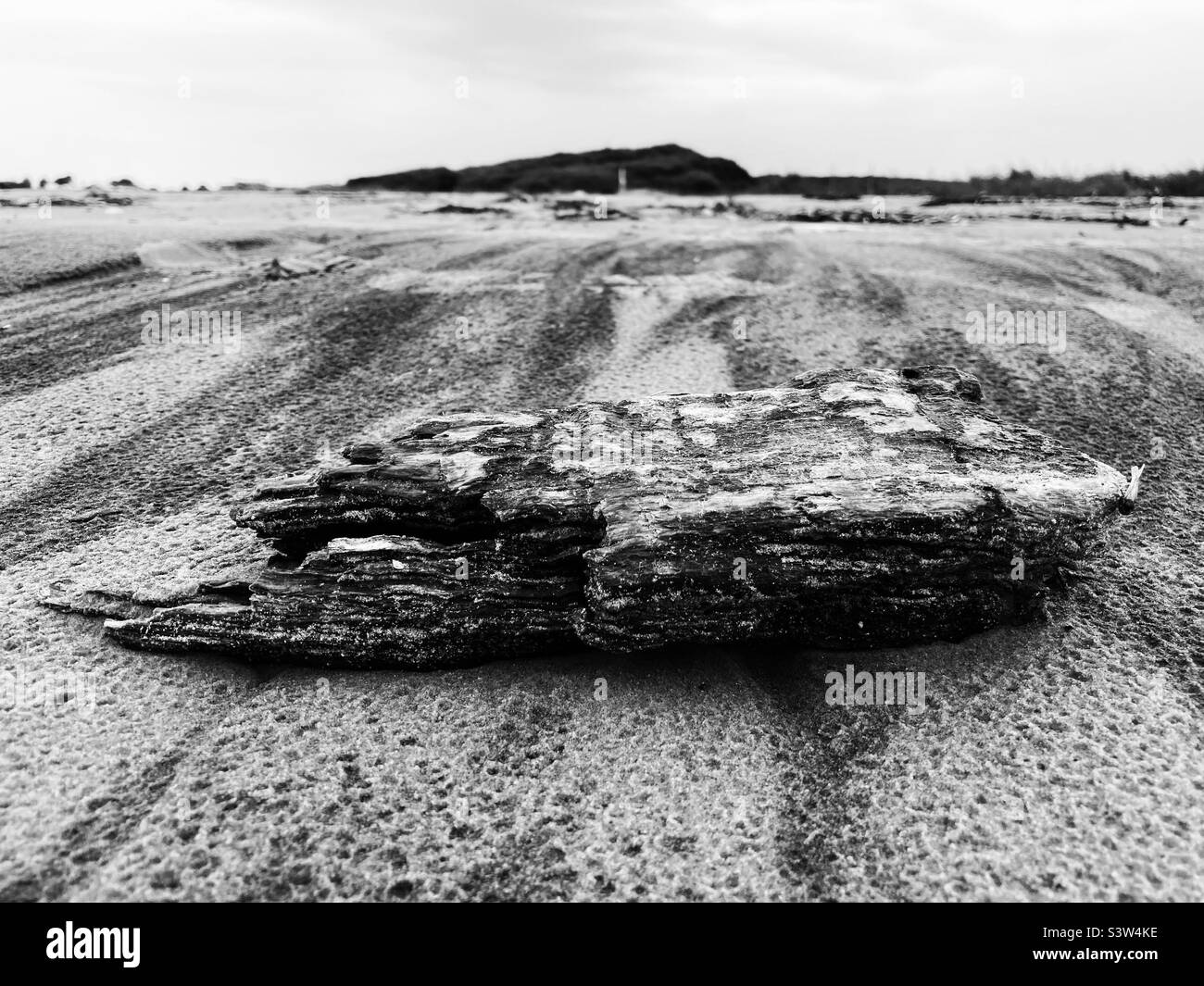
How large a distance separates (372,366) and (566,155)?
29.2 m

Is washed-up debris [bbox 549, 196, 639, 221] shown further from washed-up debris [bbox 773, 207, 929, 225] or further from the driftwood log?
the driftwood log

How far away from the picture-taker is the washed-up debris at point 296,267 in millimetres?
8109

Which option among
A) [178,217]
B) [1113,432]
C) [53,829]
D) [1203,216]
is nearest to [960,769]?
[53,829]

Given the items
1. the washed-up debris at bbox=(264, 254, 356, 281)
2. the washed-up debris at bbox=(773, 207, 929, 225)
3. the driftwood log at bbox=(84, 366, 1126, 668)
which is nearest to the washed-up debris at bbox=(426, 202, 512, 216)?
the washed-up debris at bbox=(773, 207, 929, 225)

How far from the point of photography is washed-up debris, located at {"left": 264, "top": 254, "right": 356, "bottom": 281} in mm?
8109

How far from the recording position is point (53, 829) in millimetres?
2275

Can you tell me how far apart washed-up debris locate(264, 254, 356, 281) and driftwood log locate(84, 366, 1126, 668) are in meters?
5.71

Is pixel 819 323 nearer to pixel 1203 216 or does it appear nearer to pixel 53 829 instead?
pixel 53 829

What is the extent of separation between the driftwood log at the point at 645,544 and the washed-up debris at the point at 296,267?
5712 millimetres

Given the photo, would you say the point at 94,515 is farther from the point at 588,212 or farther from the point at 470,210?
the point at 588,212

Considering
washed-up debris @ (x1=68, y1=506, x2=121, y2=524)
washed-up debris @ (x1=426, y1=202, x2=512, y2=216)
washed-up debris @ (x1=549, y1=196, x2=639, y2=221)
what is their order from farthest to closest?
washed-up debris @ (x1=426, y1=202, x2=512, y2=216)
washed-up debris @ (x1=549, y1=196, x2=639, y2=221)
washed-up debris @ (x1=68, y1=506, x2=121, y2=524)

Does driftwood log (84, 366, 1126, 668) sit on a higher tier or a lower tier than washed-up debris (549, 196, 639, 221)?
lower
